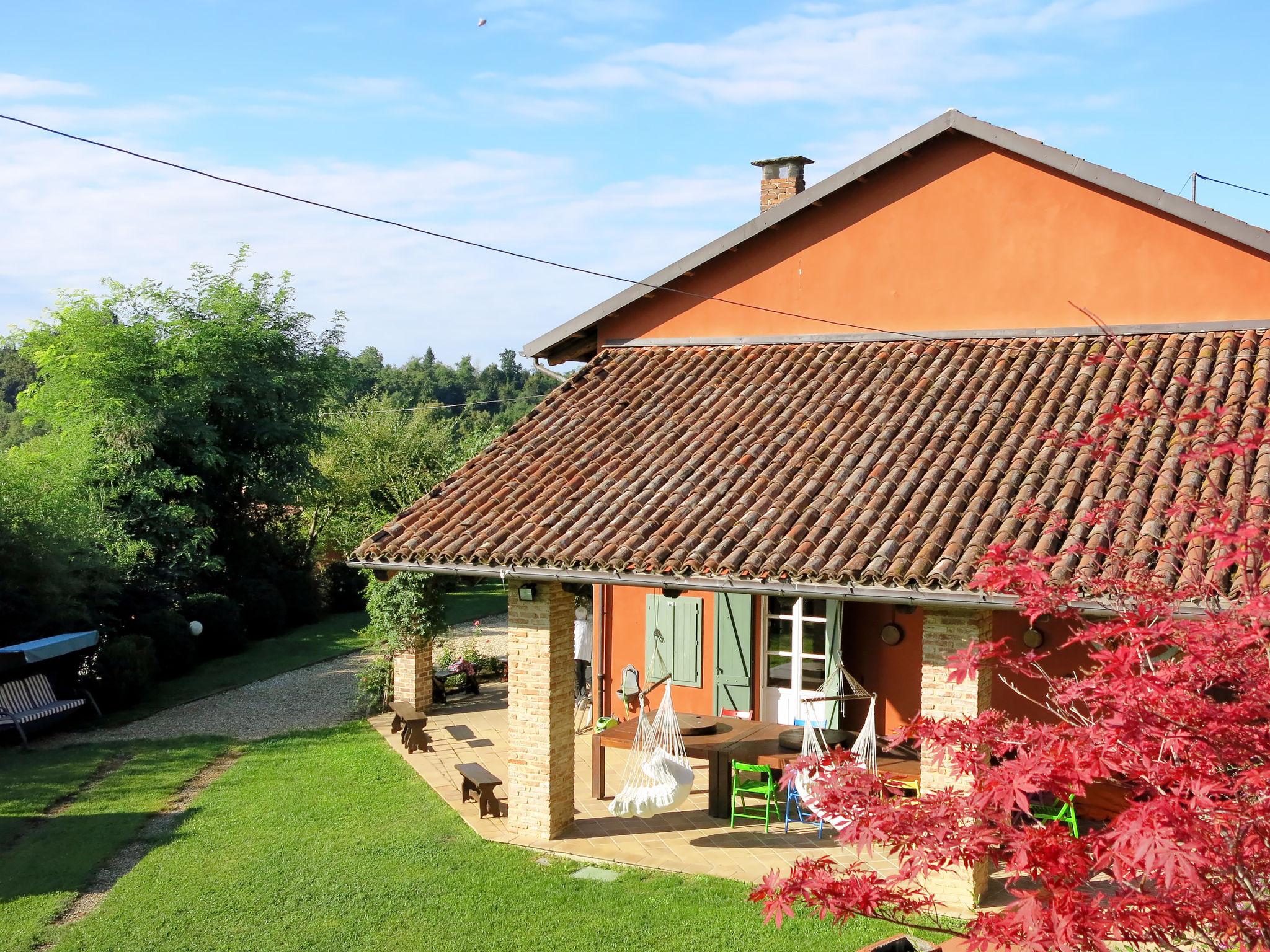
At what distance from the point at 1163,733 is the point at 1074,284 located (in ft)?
27.3

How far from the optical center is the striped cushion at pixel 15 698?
14188 mm

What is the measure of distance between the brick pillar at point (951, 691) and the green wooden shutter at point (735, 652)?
14.1 feet

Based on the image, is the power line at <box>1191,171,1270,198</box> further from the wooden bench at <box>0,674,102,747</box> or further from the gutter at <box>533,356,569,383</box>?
the wooden bench at <box>0,674,102,747</box>

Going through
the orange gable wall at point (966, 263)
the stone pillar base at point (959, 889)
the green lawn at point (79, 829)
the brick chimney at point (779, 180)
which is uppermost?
the brick chimney at point (779, 180)

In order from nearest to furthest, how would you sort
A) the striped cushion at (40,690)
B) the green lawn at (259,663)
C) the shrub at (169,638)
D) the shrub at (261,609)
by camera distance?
the striped cushion at (40,690) < the green lawn at (259,663) < the shrub at (169,638) < the shrub at (261,609)

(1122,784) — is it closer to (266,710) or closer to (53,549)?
(266,710)

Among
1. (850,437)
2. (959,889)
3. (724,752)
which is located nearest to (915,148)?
(850,437)

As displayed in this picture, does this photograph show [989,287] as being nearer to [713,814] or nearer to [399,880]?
[713,814]

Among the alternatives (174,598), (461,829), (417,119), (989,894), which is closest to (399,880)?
(461,829)

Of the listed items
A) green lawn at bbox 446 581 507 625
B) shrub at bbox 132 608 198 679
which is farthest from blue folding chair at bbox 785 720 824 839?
green lawn at bbox 446 581 507 625

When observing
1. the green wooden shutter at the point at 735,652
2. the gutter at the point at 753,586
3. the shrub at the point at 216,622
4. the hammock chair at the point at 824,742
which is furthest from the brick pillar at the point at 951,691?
the shrub at the point at 216,622

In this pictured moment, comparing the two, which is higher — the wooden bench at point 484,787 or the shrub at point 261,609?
the shrub at point 261,609

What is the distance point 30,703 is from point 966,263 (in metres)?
13.6

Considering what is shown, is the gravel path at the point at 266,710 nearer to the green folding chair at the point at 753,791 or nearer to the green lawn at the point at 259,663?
the green lawn at the point at 259,663
